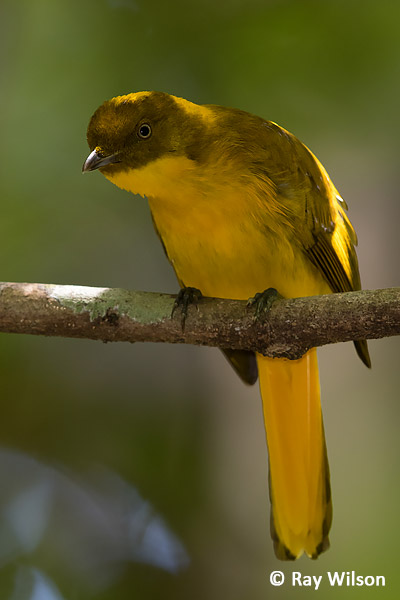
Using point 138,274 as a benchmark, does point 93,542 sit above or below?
below

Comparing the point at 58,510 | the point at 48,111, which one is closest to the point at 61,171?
the point at 48,111

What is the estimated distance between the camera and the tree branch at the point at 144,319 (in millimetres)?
2664

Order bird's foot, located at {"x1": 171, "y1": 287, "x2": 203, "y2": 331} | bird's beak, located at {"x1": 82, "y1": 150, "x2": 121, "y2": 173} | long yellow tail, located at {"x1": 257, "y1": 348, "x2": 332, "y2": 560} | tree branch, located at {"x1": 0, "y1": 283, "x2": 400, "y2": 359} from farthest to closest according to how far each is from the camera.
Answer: long yellow tail, located at {"x1": 257, "y1": 348, "x2": 332, "y2": 560}
bird's beak, located at {"x1": 82, "y1": 150, "x2": 121, "y2": 173}
bird's foot, located at {"x1": 171, "y1": 287, "x2": 203, "y2": 331}
tree branch, located at {"x1": 0, "y1": 283, "x2": 400, "y2": 359}

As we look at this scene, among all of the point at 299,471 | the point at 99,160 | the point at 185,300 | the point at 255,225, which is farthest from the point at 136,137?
the point at 299,471

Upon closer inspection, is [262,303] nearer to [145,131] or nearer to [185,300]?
[185,300]

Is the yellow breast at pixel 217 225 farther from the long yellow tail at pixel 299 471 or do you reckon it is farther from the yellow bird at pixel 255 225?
the long yellow tail at pixel 299 471

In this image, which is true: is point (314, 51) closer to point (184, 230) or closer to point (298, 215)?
point (298, 215)

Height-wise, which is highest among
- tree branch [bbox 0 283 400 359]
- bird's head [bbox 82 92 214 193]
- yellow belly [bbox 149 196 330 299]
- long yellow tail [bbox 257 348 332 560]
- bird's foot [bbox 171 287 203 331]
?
bird's head [bbox 82 92 214 193]

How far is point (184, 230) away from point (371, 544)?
6.31 feet

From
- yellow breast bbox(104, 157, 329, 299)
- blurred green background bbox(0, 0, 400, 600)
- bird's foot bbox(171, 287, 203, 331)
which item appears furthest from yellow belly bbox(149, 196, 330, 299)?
blurred green background bbox(0, 0, 400, 600)

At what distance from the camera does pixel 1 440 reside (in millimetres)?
4223

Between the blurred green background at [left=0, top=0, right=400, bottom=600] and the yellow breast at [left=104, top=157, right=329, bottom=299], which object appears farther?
the blurred green background at [left=0, top=0, right=400, bottom=600]

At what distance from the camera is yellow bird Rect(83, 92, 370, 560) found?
2.99 metres

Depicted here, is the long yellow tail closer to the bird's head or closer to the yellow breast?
the yellow breast
